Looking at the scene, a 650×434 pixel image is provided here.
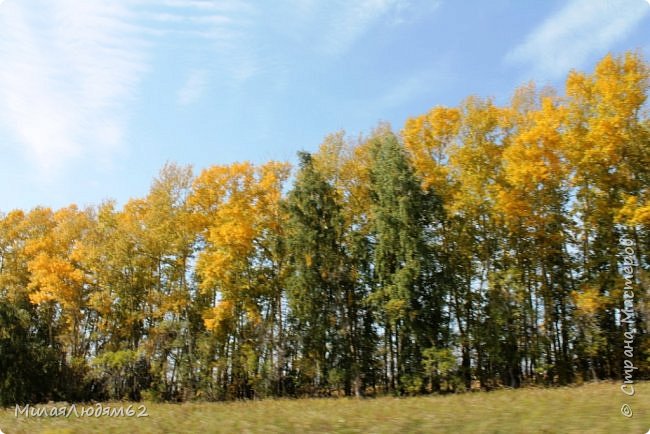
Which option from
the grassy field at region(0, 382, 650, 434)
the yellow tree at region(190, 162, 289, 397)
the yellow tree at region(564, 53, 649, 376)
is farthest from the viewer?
the yellow tree at region(190, 162, 289, 397)

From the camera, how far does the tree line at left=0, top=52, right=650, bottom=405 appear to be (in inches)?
1016

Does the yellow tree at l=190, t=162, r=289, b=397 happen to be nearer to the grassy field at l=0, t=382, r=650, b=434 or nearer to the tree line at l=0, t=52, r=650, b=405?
the tree line at l=0, t=52, r=650, b=405

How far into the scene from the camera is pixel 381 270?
93.6 ft

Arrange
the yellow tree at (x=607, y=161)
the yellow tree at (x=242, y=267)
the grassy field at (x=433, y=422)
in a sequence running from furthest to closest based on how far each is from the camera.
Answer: the yellow tree at (x=242, y=267) < the yellow tree at (x=607, y=161) < the grassy field at (x=433, y=422)

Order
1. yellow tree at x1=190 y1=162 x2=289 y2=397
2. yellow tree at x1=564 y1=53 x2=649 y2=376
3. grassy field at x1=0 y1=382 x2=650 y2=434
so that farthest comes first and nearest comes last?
yellow tree at x1=190 y1=162 x2=289 y2=397, yellow tree at x1=564 y1=53 x2=649 y2=376, grassy field at x1=0 y1=382 x2=650 y2=434

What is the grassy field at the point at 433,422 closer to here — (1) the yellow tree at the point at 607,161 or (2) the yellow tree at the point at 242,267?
(1) the yellow tree at the point at 607,161

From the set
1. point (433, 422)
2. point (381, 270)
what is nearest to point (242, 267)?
point (381, 270)

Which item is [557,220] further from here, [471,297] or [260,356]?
[260,356]

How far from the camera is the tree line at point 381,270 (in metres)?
25.8

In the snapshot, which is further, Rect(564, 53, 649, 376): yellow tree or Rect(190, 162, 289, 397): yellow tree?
Rect(190, 162, 289, 397): yellow tree

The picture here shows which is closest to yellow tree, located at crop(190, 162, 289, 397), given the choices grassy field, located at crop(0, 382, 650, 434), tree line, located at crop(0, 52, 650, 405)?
tree line, located at crop(0, 52, 650, 405)

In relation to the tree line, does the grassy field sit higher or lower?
lower

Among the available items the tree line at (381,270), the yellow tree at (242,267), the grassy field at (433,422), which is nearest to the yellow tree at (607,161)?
the tree line at (381,270)

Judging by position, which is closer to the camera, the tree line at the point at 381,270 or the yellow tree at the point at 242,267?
the tree line at the point at 381,270
